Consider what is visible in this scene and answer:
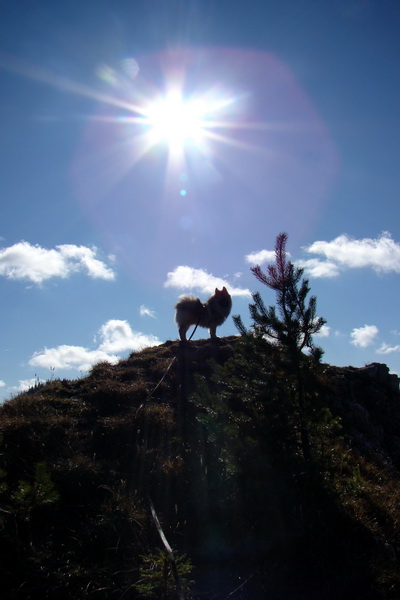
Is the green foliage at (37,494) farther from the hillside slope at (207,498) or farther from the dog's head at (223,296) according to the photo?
the dog's head at (223,296)

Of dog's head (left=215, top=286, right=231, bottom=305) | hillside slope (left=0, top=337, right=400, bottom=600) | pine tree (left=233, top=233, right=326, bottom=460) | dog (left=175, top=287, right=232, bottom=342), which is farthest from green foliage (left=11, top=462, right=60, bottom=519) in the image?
dog's head (left=215, top=286, right=231, bottom=305)

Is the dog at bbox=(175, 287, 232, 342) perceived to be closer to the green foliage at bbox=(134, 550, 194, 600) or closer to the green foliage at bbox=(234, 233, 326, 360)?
the green foliage at bbox=(234, 233, 326, 360)

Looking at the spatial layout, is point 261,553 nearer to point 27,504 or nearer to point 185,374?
point 27,504

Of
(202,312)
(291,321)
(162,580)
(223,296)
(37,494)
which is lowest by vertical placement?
(162,580)

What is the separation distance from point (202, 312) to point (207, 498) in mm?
9100

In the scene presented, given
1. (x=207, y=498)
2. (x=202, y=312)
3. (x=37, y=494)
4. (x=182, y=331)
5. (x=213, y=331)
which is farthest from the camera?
(x=202, y=312)

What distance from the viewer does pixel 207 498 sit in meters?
4.63

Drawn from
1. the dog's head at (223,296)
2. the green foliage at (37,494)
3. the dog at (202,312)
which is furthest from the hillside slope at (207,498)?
the dog's head at (223,296)

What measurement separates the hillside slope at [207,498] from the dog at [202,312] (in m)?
6.34

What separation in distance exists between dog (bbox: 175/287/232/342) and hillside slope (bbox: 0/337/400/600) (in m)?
6.34

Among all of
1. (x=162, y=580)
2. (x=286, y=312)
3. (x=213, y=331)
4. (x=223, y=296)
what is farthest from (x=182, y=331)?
(x=162, y=580)

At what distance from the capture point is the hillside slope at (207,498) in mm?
3475

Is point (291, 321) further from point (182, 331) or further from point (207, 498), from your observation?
point (182, 331)

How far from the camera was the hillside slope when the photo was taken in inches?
137
